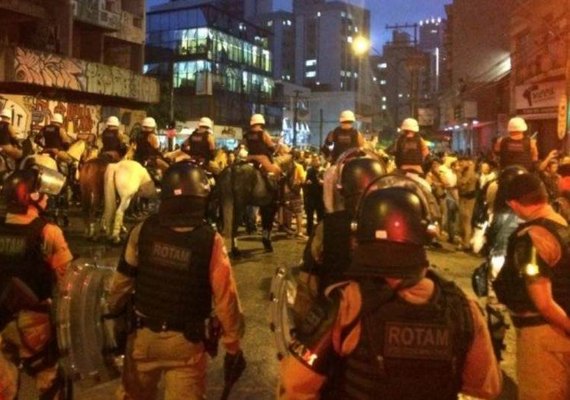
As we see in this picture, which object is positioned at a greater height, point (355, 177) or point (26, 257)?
point (355, 177)

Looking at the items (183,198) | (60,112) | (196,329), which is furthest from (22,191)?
(60,112)

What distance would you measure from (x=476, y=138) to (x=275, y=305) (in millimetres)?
35152

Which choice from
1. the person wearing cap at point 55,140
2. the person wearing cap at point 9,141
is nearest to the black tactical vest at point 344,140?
the person wearing cap at point 55,140

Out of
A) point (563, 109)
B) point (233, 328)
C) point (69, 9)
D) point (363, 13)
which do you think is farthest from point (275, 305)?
point (363, 13)

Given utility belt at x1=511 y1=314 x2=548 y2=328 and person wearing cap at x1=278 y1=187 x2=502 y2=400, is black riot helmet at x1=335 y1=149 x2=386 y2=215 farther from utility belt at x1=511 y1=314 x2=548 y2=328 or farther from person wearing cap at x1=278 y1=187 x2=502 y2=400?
person wearing cap at x1=278 y1=187 x2=502 y2=400

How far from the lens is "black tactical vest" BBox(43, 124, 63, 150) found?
46.7ft

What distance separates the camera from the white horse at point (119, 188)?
12.1m

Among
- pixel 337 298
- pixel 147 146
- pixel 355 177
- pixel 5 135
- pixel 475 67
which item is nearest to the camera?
pixel 337 298

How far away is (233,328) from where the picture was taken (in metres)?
4.01

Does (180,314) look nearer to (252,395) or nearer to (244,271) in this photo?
(252,395)

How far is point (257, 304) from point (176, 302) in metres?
4.66

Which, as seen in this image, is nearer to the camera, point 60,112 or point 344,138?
point 344,138

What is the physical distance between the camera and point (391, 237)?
8.76 ft

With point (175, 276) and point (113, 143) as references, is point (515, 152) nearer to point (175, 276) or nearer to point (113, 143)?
point (113, 143)
